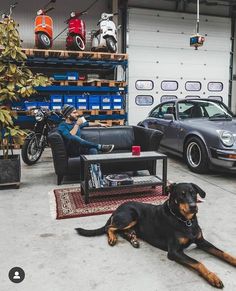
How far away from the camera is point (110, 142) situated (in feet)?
16.1

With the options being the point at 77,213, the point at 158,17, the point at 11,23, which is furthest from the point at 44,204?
the point at 158,17

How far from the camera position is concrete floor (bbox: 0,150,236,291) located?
1.97 meters

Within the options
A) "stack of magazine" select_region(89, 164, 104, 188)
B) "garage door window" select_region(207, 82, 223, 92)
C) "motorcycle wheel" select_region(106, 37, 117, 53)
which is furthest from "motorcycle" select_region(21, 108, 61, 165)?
"garage door window" select_region(207, 82, 223, 92)

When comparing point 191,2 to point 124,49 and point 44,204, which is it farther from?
point 44,204

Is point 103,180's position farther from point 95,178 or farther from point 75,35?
point 75,35

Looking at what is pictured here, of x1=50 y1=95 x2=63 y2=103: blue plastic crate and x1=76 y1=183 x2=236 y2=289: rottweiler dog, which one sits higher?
x1=50 y1=95 x2=63 y2=103: blue plastic crate

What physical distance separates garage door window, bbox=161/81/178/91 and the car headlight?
514 centimetres

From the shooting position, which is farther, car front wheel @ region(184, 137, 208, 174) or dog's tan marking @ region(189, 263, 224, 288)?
car front wheel @ region(184, 137, 208, 174)

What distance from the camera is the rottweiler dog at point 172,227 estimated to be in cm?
210

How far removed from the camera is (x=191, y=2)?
9.43 metres

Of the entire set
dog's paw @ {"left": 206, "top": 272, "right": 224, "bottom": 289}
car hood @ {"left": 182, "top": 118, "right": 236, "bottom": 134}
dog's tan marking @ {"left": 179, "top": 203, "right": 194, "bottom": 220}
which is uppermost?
car hood @ {"left": 182, "top": 118, "right": 236, "bottom": 134}

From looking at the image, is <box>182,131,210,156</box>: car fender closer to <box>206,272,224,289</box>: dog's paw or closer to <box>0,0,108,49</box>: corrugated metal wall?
<box>206,272,224,289</box>: dog's paw

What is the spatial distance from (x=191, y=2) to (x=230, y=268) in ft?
30.3

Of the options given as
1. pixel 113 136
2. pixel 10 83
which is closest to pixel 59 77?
pixel 113 136
